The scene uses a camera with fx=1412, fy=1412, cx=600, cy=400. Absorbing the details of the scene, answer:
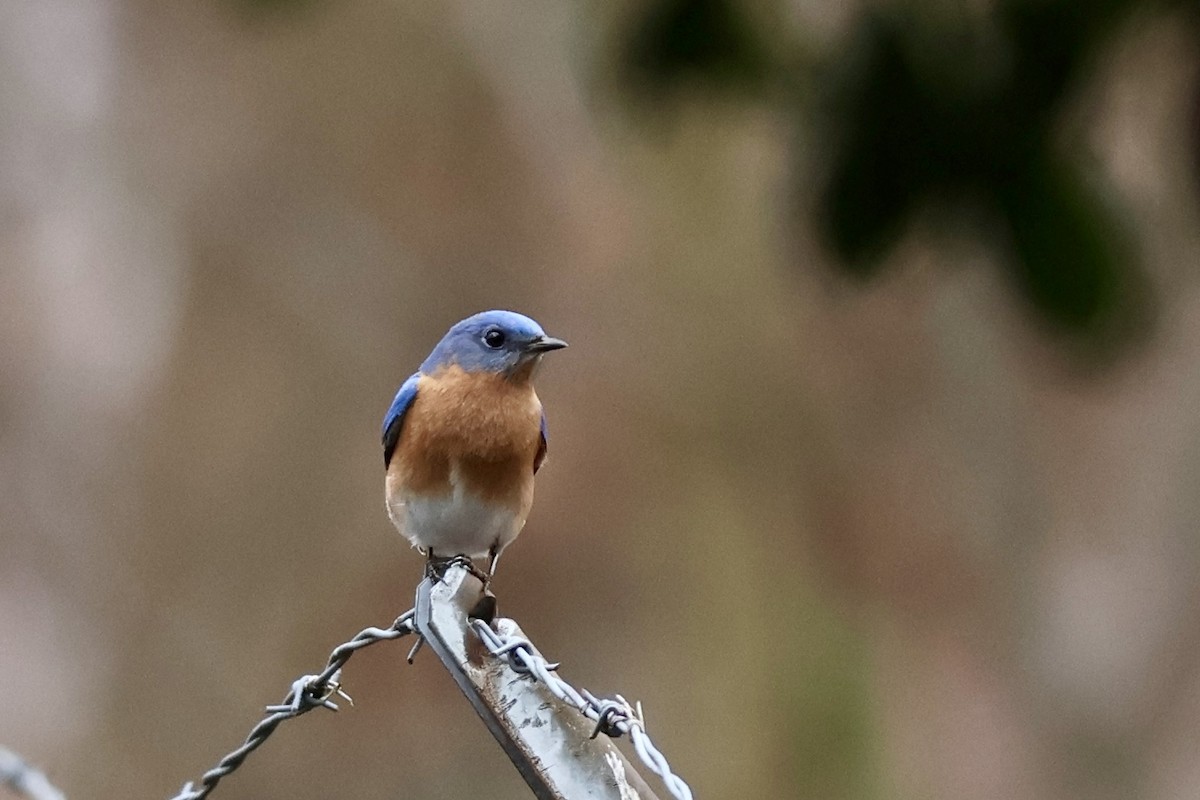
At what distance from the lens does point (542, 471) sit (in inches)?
175

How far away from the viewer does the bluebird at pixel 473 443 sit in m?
2.19

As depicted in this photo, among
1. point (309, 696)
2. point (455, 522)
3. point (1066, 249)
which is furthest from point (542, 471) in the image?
point (1066, 249)

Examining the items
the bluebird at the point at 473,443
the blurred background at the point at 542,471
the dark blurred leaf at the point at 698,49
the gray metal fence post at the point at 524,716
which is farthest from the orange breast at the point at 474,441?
the blurred background at the point at 542,471

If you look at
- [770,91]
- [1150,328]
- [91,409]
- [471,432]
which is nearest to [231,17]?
[770,91]

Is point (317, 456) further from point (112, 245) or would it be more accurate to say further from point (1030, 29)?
point (1030, 29)

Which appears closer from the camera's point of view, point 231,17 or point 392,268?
point 231,17

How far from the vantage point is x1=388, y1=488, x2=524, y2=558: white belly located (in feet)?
7.18

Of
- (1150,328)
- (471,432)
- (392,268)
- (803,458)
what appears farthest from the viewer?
(803,458)

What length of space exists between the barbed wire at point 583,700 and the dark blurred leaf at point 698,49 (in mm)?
528

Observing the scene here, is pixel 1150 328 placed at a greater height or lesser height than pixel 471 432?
lesser

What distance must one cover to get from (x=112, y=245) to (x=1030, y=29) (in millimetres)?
4061

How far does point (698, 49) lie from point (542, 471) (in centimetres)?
Answer: 356

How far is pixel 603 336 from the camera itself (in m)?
4.59

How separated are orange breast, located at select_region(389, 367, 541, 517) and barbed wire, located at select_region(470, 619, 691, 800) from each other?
0.82 metres
